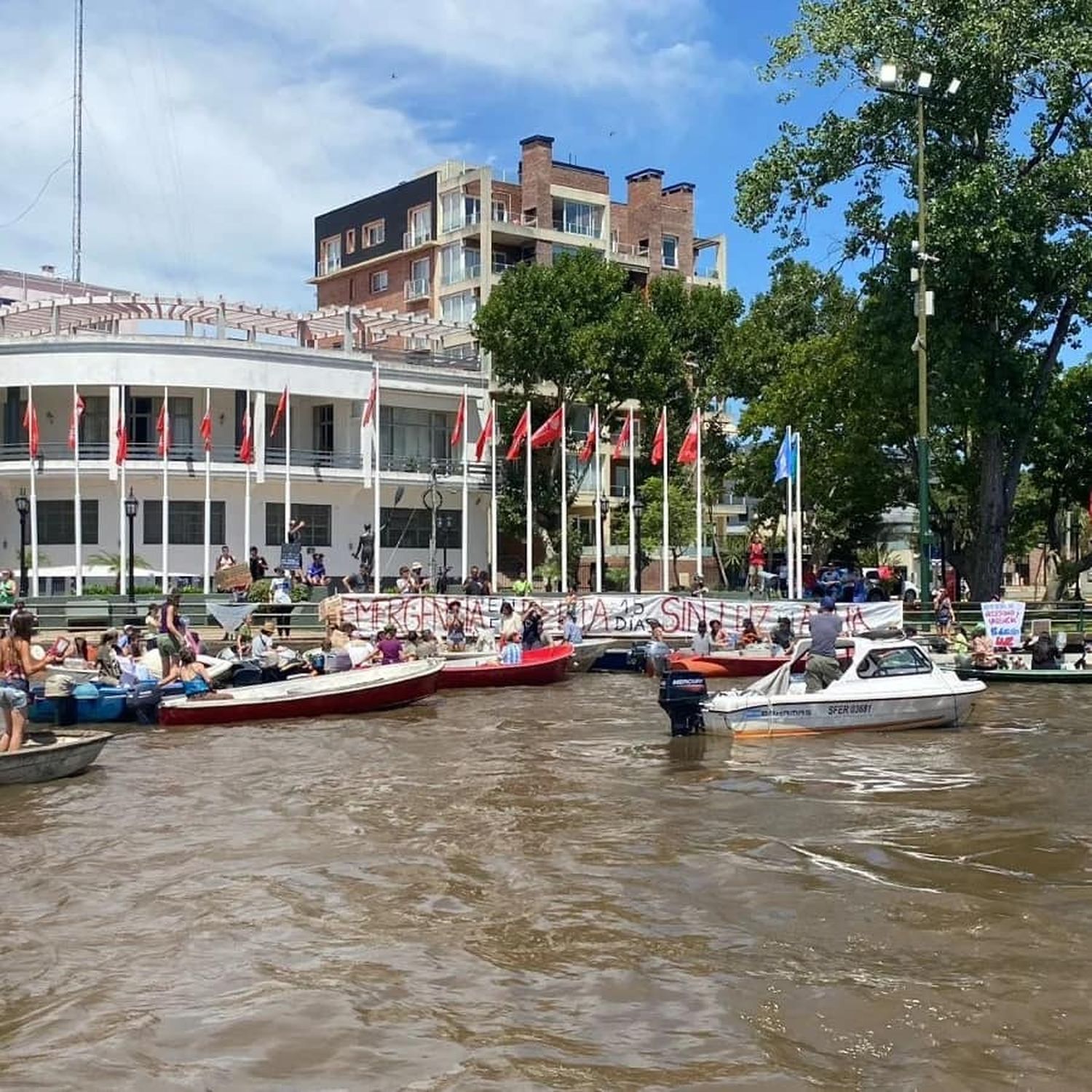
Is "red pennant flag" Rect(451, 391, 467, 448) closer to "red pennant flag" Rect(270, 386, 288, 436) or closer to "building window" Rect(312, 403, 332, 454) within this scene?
"building window" Rect(312, 403, 332, 454)

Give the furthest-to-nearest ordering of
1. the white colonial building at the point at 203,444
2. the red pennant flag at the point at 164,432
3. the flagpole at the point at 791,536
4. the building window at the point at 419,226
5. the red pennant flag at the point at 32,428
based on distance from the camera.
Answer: the building window at the point at 419,226 < the white colonial building at the point at 203,444 < the red pennant flag at the point at 164,432 < the red pennant flag at the point at 32,428 < the flagpole at the point at 791,536

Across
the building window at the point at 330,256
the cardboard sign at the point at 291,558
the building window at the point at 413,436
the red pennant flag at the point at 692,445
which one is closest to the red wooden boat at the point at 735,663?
the red pennant flag at the point at 692,445

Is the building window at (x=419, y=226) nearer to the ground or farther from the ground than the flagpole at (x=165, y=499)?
farther from the ground

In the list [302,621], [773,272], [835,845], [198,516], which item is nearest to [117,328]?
[198,516]

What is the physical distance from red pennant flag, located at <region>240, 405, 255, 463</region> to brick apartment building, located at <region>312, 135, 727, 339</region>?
20.0 metres

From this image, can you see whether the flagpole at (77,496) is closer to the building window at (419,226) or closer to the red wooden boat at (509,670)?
the red wooden boat at (509,670)

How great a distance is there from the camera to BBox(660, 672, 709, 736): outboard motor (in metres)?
18.4

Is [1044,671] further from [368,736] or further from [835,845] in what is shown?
[835,845]

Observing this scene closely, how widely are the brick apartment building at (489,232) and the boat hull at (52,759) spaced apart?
46.9 m

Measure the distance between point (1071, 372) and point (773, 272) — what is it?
12.3 meters

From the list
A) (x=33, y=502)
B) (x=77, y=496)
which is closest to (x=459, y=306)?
(x=33, y=502)

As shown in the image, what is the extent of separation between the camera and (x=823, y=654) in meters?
19.4

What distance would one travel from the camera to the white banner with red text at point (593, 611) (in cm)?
3133

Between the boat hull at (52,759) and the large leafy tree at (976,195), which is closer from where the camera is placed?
the boat hull at (52,759)
